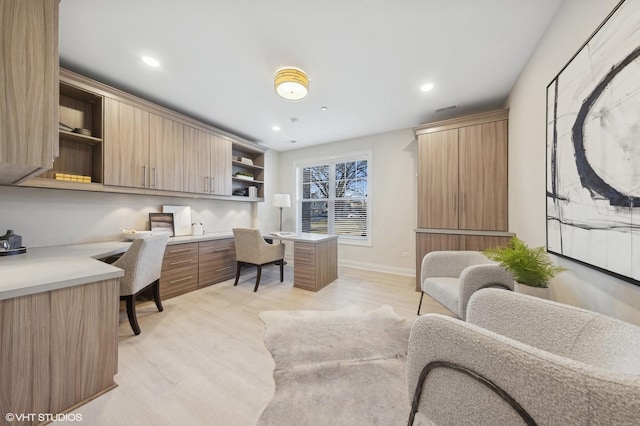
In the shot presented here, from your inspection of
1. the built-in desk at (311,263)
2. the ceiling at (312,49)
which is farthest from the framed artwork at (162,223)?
the built-in desk at (311,263)

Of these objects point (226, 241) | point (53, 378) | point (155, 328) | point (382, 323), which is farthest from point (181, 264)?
point (382, 323)

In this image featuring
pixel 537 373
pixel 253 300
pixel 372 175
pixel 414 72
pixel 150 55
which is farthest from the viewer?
pixel 372 175

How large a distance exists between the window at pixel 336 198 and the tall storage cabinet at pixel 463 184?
4.25ft

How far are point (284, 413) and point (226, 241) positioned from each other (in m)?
2.79

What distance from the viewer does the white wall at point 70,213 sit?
217 cm

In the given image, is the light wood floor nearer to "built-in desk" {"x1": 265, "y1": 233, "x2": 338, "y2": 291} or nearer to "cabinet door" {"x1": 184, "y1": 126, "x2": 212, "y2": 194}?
"built-in desk" {"x1": 265, "y1": 233, "x2": 338, "y2": 291}

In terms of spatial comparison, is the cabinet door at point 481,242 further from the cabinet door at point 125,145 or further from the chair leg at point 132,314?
the cabinet door at point 125,145

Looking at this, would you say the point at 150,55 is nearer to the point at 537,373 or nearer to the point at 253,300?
the point at 253,300

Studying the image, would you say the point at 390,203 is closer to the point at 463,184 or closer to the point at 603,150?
the point at 463,184

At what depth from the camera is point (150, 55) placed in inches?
82.4

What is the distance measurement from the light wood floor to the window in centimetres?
162

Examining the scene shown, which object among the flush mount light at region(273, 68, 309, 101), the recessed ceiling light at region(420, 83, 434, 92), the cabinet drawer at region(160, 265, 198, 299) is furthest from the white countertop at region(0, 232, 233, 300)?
the recessed ceiling light at region(420, 83, 434, 92)

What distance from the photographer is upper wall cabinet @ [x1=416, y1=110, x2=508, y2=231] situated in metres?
2.80

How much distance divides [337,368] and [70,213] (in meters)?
3.29
